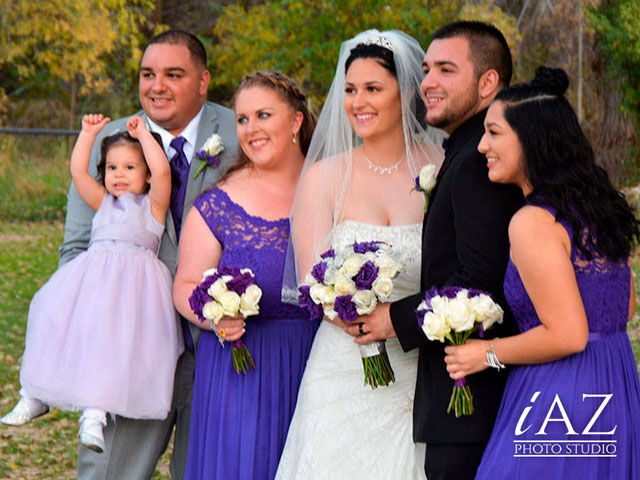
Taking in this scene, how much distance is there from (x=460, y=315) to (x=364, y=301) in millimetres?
513

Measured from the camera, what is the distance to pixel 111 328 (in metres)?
4.24

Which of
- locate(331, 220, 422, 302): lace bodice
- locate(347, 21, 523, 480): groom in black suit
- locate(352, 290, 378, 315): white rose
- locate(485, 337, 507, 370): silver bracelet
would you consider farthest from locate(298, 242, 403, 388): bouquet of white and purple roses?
locate(485, 337, 507, 370): silver bracelet

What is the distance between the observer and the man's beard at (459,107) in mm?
3561

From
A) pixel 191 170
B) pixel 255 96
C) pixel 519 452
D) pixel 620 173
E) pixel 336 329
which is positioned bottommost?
pixel 519 452

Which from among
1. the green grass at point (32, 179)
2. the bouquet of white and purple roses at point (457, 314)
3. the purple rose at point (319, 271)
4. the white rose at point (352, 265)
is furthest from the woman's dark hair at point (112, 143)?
the green grass at point (32, 179)

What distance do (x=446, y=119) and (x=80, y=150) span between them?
2011mm

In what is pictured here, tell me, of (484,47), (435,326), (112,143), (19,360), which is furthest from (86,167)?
(19,360)

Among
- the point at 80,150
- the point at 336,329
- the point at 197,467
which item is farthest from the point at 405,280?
the point at 80,150

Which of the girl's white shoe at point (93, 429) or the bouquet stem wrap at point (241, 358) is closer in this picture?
the girl's white shoe at point (93, 429)

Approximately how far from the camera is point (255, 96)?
4340 mm

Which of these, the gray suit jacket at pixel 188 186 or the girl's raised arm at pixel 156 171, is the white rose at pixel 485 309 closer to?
the gray suit jacket at pixel 188 186

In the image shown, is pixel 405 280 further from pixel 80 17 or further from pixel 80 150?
pixel 80 17

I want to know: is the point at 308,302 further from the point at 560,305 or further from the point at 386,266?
the point at 560,305

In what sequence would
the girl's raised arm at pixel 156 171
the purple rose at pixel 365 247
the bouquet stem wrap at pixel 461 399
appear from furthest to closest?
the girl's raised arm at pixel 156 171, the purple rose at pixel 365 247, the bouquet stem wrap at pixel 461 399
